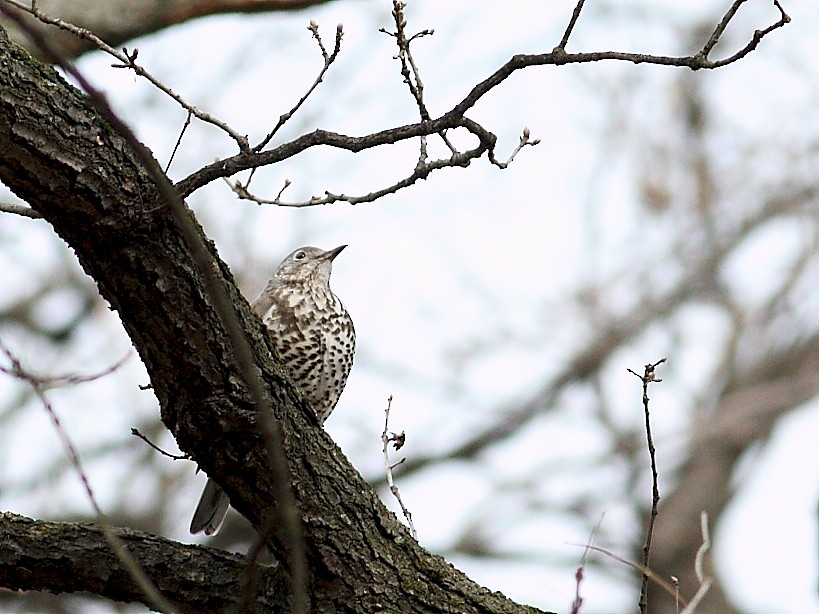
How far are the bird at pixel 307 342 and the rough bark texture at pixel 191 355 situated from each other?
1292mm

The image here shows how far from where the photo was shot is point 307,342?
5488 millimetres

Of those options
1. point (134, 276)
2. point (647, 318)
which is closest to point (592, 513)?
point (647, 318)

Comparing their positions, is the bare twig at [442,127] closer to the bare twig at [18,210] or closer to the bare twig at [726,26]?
the bare twig at [726,26]

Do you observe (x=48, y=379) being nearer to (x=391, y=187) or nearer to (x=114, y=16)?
(x=391, y=187)

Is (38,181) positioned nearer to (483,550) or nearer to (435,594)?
(435,594)

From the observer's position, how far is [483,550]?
12.2m

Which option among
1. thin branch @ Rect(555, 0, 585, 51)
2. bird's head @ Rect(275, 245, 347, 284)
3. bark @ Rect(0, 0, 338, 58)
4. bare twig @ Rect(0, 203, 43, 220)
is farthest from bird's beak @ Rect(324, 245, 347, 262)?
thin branch @ Rect(555, 0, 585, 51)

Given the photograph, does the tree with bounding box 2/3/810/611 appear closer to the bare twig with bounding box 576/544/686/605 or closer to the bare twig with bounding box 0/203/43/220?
the bare twig with bounding box 576/544/686/605

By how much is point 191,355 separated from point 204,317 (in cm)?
13

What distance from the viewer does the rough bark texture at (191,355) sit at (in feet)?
10.1

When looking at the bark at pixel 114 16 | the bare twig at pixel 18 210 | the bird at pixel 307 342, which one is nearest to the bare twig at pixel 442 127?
the bare twig at pixel 18 210

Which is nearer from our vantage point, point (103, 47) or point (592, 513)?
point (103, 47)

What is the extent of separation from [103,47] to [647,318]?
32.3ft

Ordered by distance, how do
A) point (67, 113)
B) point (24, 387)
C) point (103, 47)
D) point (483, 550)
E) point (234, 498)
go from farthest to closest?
point (483, 550), point (24, 387), point (234, 498), point (103, 47), point (67, 113)
